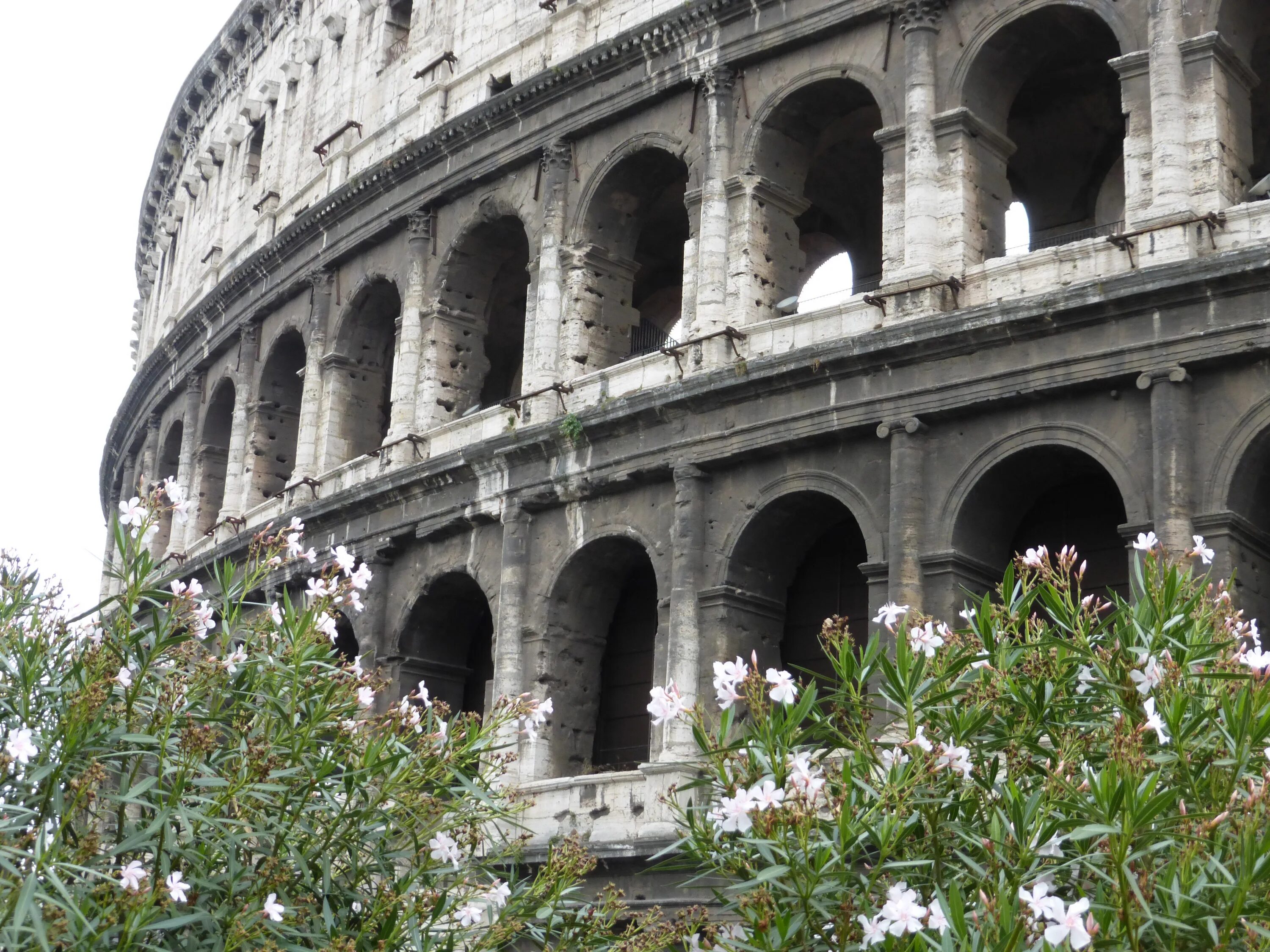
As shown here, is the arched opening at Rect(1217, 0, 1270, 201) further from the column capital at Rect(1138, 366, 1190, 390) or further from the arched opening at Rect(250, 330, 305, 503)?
the arched opening at Rect(250, 330, 305, 503)

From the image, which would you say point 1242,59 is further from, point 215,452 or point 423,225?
point 215,452

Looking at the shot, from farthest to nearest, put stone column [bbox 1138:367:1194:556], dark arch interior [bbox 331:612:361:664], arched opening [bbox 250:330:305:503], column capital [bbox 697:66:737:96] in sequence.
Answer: arched opening [bbox 250:330:305:503] < dark arch interior [bbox 331:612:361:664] < column capital [bbox 697:66:737:96] < stone column [bbox 1138:367:1194:556]

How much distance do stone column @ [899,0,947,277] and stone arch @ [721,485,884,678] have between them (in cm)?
213

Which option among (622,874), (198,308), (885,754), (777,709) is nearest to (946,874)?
(885,754)

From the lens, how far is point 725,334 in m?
15.8

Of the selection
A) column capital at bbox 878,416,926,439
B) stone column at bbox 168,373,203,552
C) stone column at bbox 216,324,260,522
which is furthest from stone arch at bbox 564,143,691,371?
stone column at bbox 168,373,203,552

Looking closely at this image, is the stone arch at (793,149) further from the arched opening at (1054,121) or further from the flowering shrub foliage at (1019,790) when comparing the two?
the flowering shrub foliage at (1019,790)

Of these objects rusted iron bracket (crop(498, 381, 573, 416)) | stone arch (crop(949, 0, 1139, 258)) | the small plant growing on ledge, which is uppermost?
stone arch (crop(949, 0, 1139, 258))

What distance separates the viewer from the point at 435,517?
18.1m

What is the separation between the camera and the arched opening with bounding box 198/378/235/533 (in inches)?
984

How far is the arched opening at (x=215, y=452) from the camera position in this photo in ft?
82.0

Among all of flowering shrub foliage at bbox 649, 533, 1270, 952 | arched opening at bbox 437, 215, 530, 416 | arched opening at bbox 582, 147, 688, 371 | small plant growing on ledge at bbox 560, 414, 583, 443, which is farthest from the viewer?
arched opening at bbox 437, 215, 530, 416

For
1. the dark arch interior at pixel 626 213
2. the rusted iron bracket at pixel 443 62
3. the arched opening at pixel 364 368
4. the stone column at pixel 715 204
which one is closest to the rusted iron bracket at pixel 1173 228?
the stone column at pixel 715 204

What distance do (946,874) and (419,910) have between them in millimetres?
2299
